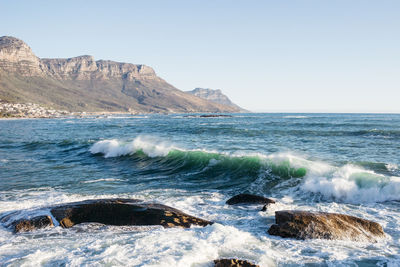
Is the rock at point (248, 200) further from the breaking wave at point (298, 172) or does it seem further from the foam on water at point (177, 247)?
the breaking wave at point (298, 172)

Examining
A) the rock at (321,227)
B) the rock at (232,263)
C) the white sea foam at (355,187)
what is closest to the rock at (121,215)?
the rock at (321,227)

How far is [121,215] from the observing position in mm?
7840

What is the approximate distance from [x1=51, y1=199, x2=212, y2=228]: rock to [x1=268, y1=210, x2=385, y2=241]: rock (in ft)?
6.38

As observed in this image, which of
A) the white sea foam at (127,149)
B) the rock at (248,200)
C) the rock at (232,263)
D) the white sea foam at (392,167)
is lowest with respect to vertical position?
the white sea foam at (127,149)

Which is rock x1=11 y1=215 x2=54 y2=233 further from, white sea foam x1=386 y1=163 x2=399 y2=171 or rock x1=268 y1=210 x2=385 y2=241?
white sea foam x1=386 y1=163 x2=399 y2=171

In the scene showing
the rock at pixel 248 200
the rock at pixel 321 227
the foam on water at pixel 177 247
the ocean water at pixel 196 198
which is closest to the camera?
the foam on water at pixel 177 247

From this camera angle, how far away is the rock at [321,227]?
6.76 metres

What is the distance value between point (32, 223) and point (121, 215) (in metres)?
2.24

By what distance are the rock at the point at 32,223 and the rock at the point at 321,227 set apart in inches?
226

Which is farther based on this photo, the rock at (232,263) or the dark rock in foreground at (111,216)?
the dark rock in foreground at (111,216)

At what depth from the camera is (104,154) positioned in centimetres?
2259

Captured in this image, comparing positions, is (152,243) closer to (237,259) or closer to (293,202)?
(237,259)

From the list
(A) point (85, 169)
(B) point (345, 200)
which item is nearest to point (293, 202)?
(B) point (345, 200)

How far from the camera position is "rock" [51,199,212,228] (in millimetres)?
7555
